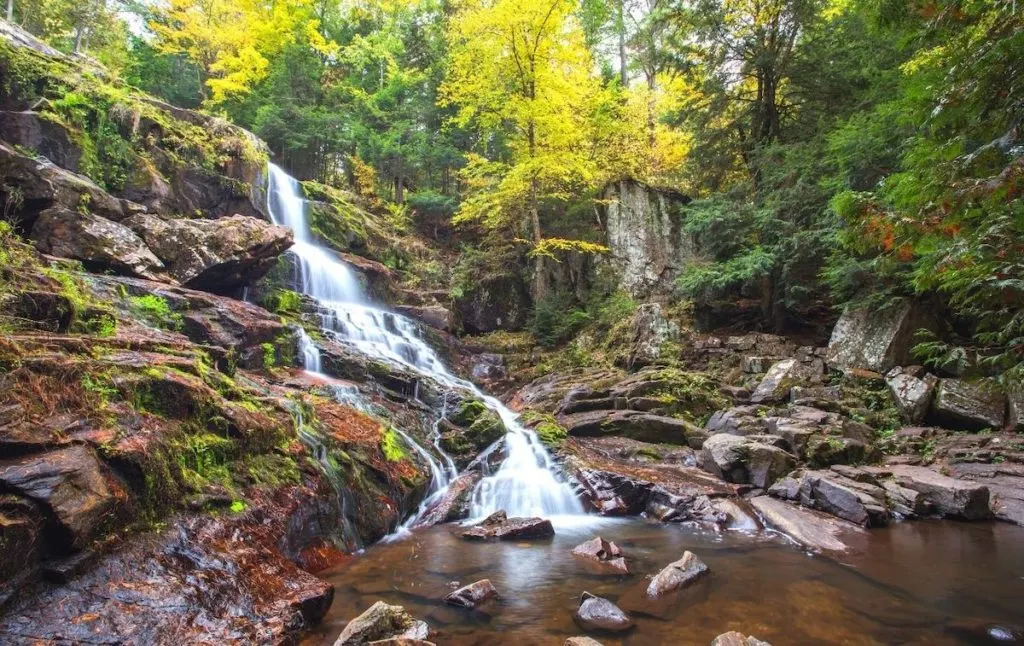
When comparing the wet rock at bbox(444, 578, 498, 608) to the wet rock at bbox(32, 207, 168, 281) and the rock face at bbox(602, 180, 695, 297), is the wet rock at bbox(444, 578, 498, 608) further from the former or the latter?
the rock face at bbox(602, 180, 695, 297)

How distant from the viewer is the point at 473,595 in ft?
16.1

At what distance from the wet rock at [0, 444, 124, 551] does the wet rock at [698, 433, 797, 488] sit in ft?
28.1

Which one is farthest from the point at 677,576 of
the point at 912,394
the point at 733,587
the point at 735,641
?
the point at 912,394

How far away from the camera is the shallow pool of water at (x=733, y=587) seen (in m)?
4.30

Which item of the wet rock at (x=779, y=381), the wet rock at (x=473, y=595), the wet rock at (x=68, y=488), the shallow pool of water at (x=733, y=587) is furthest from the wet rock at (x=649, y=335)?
the wet rock at (x=68, y=488)

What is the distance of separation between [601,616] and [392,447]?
471 centimetres

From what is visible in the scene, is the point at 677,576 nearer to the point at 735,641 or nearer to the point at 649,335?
the point at 735,641

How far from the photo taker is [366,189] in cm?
2438

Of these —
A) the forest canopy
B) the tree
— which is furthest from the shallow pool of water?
the tree

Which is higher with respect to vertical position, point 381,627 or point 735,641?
point 381,627

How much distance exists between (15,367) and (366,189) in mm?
21377

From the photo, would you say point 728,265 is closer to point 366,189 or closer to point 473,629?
point 473,629

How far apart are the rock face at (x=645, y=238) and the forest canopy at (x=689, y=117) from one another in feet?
3.06

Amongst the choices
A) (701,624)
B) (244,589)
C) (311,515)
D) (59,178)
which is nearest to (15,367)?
(244,589)
